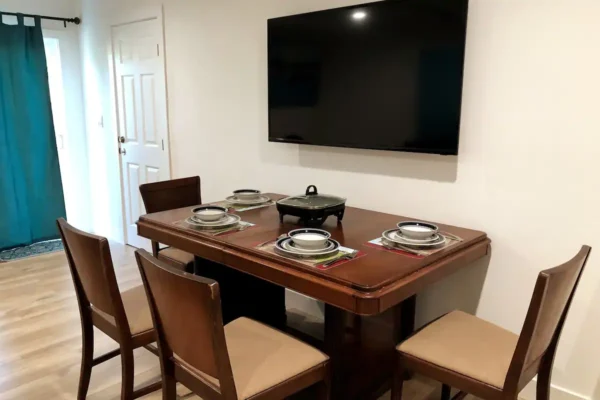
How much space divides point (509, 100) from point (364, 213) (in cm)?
87

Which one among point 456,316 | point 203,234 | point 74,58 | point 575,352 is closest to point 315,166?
point 203,234

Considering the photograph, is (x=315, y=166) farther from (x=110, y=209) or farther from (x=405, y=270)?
(x=110, y=209)

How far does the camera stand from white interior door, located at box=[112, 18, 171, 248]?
3.96 m

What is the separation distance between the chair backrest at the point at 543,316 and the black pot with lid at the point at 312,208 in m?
0.97

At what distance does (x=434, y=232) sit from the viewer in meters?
2.04

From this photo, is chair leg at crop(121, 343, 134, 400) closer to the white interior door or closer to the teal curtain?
the white interior door

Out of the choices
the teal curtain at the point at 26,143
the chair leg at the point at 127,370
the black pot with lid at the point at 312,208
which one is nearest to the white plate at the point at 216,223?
the black pot with lid at the point at 312,208

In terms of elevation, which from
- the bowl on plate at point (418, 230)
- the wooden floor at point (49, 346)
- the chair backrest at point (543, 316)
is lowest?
the wooden floor at point (49, 346)

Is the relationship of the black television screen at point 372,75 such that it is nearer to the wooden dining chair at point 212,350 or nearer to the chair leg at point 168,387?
the wooden dining chair at point 212,350

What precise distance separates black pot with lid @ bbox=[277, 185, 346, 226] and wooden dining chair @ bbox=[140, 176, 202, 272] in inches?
30.9

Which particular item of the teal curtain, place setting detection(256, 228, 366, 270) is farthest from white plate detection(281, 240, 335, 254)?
the teal curtain

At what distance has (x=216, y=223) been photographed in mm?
2279

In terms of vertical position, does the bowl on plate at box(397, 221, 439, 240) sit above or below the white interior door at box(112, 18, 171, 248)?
below

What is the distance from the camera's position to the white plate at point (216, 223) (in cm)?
226
